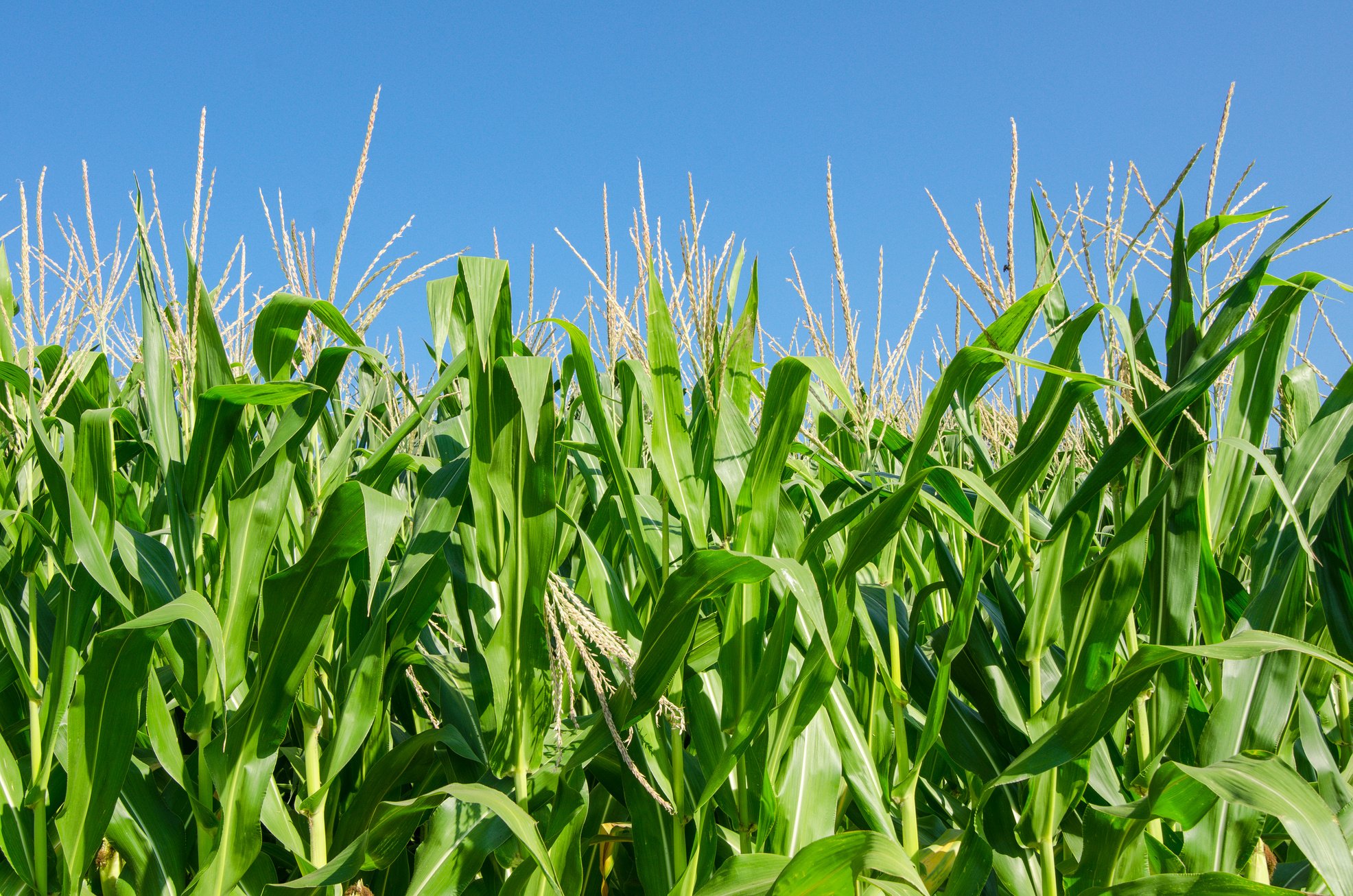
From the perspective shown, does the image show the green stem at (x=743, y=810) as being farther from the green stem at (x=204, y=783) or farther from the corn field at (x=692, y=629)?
the green stem at (x=204, y=783)

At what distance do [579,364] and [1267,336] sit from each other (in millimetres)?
1093

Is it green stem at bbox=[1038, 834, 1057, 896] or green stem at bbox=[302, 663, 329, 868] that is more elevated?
green stem at bbox=[302, 663, 329, 868]

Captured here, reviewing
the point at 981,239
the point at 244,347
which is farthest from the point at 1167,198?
the point at 244,347

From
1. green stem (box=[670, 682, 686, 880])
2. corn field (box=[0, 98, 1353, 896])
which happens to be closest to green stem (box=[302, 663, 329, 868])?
corn field (box=[0, 98, 1353, 896])

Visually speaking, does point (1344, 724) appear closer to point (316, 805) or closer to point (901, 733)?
point (901, 733)

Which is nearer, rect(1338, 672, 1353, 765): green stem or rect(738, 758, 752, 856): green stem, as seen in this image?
rect(738, 758, 752, 856): green stem

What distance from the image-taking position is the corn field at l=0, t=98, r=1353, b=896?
1.29 meters

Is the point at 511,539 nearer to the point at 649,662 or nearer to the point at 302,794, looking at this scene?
the point at 649,662

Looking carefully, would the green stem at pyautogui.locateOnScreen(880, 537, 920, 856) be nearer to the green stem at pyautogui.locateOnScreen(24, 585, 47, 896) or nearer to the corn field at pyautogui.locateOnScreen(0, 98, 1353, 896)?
the corn field at pyautogui.locateOnScreen(0, 98, 1353, 896)

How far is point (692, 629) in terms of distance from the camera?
4.06ft

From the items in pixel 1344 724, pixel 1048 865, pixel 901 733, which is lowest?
pixel 1048 865

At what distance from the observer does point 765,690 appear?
51.3 inches

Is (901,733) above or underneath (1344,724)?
above

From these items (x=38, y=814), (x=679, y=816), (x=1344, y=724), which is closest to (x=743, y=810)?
(x=679, y=816)
